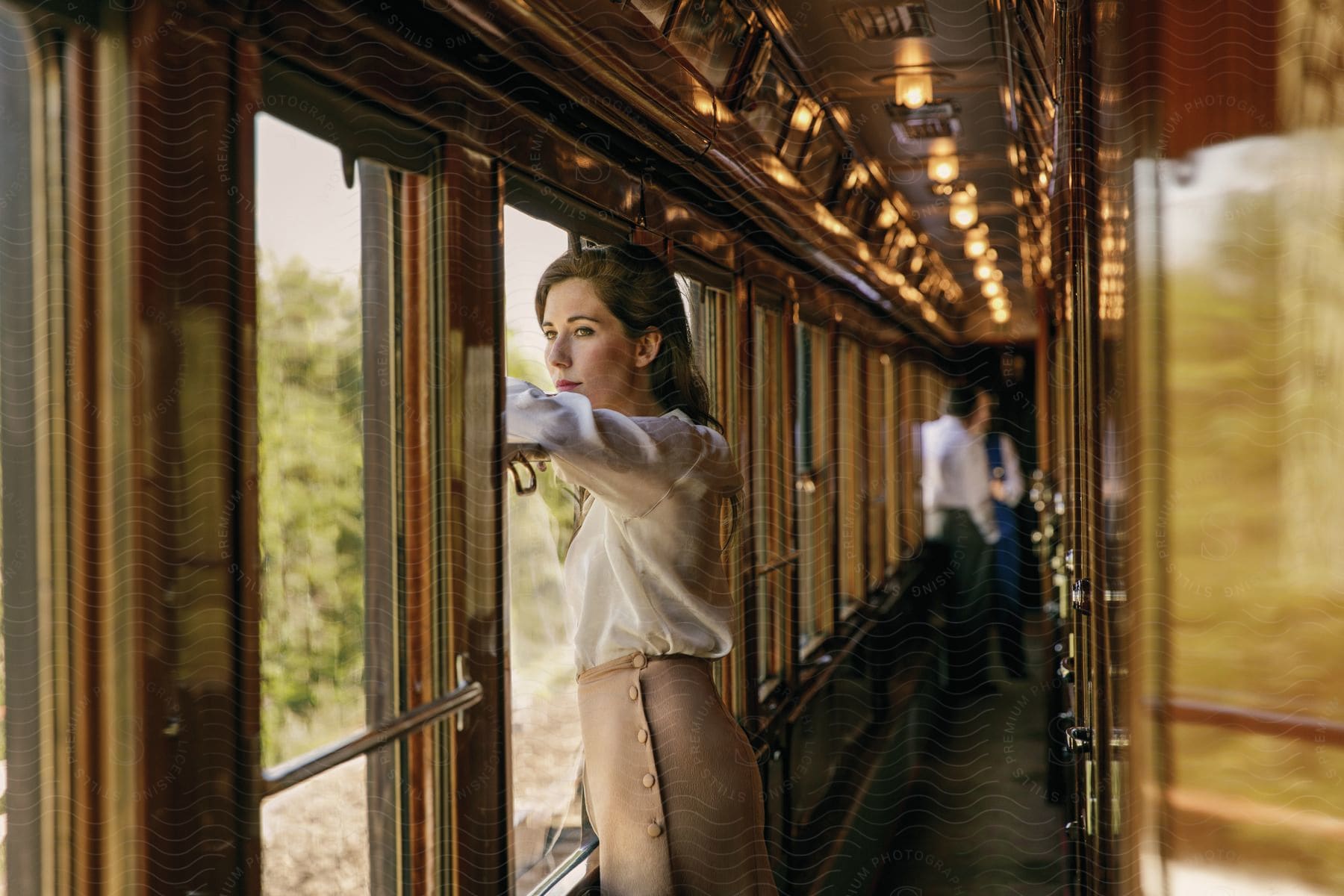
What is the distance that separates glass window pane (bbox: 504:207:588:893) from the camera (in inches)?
45.1

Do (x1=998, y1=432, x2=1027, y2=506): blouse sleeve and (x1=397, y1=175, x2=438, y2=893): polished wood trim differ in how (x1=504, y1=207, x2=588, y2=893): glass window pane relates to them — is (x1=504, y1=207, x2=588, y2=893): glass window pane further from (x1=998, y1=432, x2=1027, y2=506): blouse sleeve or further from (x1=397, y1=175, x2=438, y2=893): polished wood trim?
(x1=998, y1=432, x2=1027, y2=506): blouse sleeve

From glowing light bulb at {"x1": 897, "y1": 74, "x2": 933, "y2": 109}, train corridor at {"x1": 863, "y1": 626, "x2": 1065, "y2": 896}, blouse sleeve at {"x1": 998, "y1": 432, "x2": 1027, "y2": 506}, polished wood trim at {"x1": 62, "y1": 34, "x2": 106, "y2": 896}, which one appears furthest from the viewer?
blouse sleeve at {"x1": 998, "y1": 432, "x2": 1027, "y2": 506}

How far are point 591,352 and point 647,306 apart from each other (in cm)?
14

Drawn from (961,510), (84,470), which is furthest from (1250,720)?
(961,510)

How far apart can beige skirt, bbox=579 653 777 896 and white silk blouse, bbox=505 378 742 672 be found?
0.03 m

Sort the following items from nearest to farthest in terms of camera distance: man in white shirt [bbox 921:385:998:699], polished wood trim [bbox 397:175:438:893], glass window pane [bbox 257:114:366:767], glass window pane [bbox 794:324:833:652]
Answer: glass window pane [bbox 257:114:366:767] < polished wood trim [bbox 397:175:438:893] < glass window pane [bbox 794:324:833:652] < man in white shirt [bbox 921:385:998:699]

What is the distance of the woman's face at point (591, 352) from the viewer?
3.70 ft

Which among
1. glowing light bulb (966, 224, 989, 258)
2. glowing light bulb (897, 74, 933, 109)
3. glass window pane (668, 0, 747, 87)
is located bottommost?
glass window pane (668, 0, 747, 87)

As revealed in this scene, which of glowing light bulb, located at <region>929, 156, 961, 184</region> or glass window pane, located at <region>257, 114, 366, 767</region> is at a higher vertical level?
glowing light bulb, located at <region>929, 156, 961, 184</region>

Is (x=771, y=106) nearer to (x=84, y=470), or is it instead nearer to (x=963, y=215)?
(x=84, y=470)

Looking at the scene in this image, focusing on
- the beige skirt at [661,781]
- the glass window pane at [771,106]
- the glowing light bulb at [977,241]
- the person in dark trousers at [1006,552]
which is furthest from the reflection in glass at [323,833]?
the person in dark trousers at [1006,552]

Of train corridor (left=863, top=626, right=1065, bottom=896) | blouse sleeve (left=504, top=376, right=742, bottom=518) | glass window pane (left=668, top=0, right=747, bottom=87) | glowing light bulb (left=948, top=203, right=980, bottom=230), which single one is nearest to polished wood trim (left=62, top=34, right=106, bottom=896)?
blouse sleeve (left=504, top=376, right=742, bottom=518)

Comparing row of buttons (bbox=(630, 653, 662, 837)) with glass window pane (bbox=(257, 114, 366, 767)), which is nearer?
glass window pane (bbox=(257, 114, 366, 767))

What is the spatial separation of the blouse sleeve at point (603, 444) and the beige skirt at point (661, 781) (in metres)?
0.20
